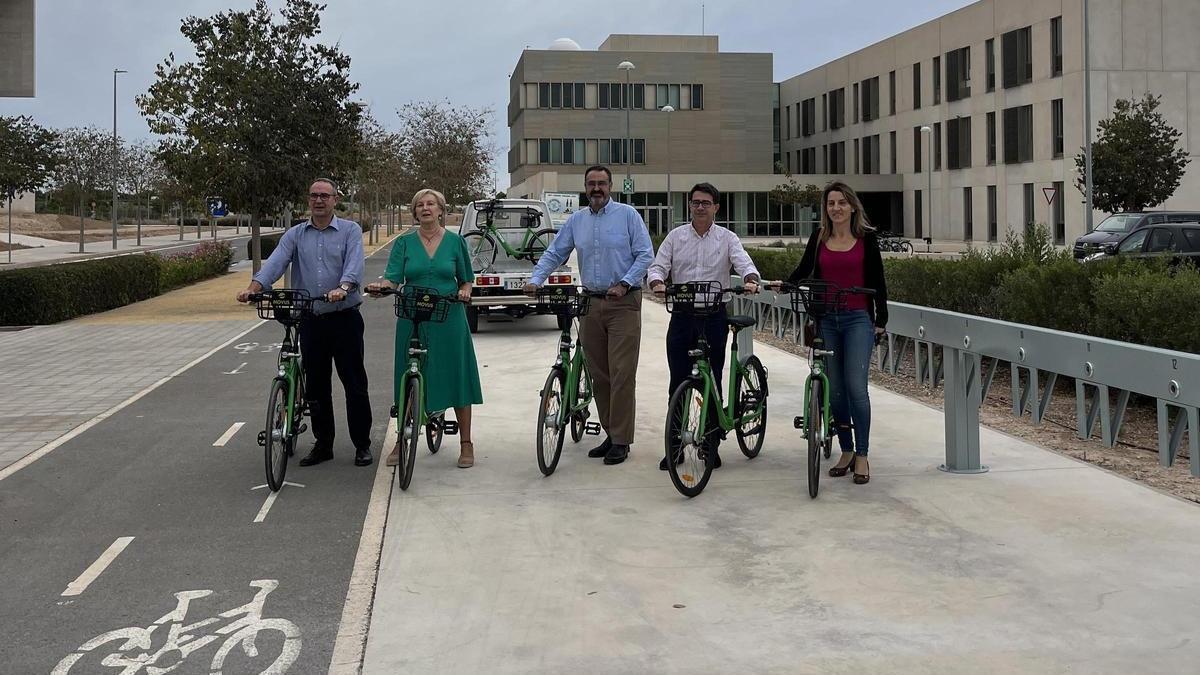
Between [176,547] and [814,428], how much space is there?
3.41 metres

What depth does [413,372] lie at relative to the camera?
26.0 ft

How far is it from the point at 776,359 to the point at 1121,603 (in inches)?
382

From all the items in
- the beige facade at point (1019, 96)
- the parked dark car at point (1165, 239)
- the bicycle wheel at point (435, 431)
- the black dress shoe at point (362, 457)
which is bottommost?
the black dress shoe at point (362, 457)

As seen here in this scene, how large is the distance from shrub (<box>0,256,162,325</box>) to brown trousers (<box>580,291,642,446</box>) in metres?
15.1

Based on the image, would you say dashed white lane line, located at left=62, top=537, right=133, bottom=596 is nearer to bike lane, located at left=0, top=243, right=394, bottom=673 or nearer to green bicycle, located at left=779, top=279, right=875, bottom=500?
bike lane, located at left=0, top=243, right=394, bottom=673

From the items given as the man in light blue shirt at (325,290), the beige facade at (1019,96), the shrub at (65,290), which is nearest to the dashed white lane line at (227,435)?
the man in light blue shirt at (325,290)

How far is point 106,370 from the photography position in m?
14.6

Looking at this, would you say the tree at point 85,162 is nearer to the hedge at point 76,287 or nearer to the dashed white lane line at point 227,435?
the hedge at point 76,287

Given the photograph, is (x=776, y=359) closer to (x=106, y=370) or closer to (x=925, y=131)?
(x=106, y=370)

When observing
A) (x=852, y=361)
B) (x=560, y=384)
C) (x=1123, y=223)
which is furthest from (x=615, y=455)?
(x=1123, y=223)

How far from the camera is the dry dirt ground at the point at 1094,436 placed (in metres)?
8.00

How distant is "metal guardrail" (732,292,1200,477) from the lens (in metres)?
6.21

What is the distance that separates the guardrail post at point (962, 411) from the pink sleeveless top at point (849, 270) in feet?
2.77

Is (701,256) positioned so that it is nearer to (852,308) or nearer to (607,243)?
(607,243)
